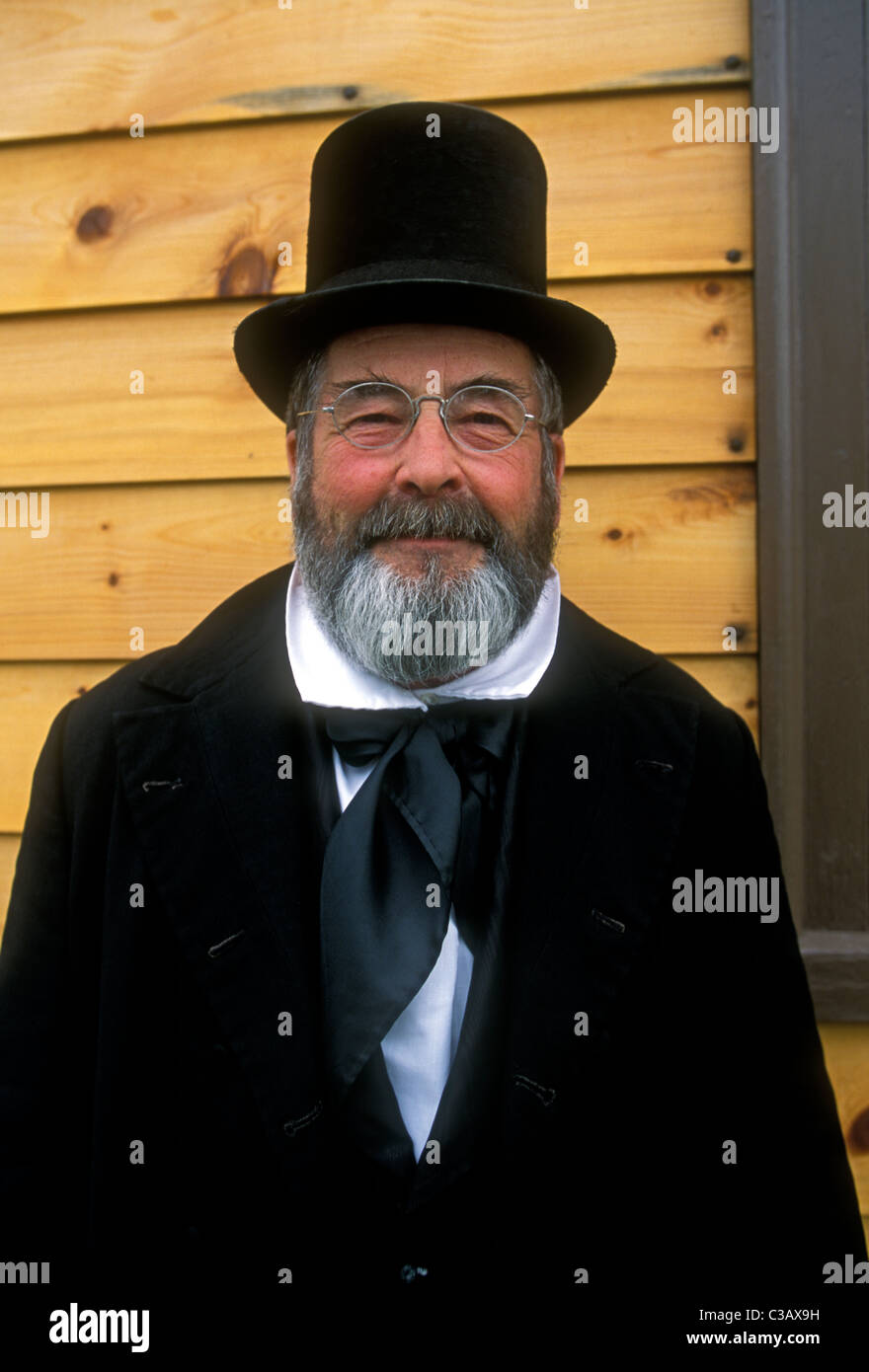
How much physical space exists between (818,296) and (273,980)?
1628mm

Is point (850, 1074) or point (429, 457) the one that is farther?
point (850, 1074)

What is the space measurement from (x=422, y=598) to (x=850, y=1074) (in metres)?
1.32

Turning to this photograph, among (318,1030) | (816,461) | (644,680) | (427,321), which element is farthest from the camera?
(816,461)

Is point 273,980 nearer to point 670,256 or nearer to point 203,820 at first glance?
point 203,820

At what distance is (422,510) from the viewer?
139 centimetres

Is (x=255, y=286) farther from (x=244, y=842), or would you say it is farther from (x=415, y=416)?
(x=244, y=842)

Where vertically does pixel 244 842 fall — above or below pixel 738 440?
below

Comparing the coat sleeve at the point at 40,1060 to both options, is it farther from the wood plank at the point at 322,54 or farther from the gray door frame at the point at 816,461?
the wood plank at the point at 322,54

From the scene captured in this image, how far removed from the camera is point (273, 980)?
1.29 meters

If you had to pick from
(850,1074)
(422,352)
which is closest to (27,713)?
A: (422,352)

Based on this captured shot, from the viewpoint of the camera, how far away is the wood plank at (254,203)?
5.79 feet

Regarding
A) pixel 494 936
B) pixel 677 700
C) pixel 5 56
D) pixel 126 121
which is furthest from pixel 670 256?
pixel 5 56

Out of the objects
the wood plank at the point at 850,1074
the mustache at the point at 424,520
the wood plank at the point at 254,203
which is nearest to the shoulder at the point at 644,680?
the mustache at the point at 424,520

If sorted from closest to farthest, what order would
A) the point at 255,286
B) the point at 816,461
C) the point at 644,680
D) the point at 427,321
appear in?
the point at 427,321 < the point at 644,680 < the point at 816,461 < the point at 255,286
